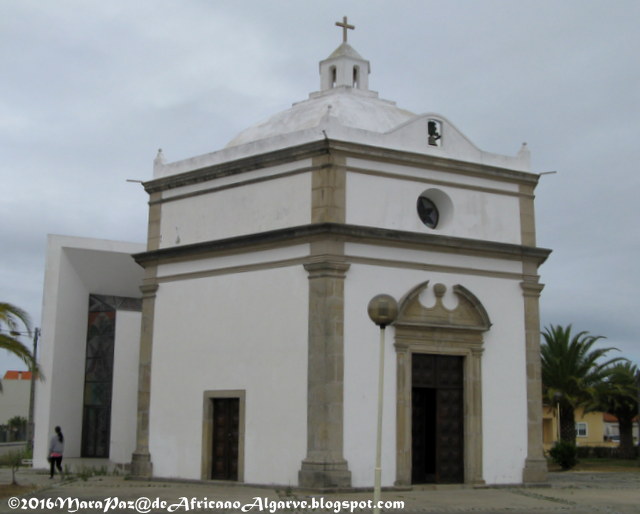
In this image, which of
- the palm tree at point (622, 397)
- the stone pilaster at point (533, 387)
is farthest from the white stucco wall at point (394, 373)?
the palm tree at point (622, 397)

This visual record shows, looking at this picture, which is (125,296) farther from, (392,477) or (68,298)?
(392,477)

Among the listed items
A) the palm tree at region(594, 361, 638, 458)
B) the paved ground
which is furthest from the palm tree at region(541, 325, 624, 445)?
the paved ground

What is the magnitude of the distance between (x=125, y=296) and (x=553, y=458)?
14444mm

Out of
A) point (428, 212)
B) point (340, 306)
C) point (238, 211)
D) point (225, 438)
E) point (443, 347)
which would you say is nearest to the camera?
point (340, 306)

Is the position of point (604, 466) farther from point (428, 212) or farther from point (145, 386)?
point (145, 386)

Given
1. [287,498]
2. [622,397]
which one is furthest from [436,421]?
[622,397]

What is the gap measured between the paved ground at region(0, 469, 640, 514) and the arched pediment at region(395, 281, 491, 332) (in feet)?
11.6

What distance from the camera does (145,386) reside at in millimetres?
24484

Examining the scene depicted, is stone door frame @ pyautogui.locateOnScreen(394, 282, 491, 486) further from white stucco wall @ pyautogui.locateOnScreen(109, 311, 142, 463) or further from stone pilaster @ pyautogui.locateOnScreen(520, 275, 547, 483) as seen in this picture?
white stucco wall @ pyautogui.locateOnScreen(109, 311, 142, 463)

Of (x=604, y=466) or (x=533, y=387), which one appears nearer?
(x=533, y=387)

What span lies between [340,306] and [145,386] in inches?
242

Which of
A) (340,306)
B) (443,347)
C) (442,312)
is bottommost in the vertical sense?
(443,347)

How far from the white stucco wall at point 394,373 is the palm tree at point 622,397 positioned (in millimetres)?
17362

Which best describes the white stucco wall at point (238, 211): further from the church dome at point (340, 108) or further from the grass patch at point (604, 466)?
the grass patch at point (604, 466)
